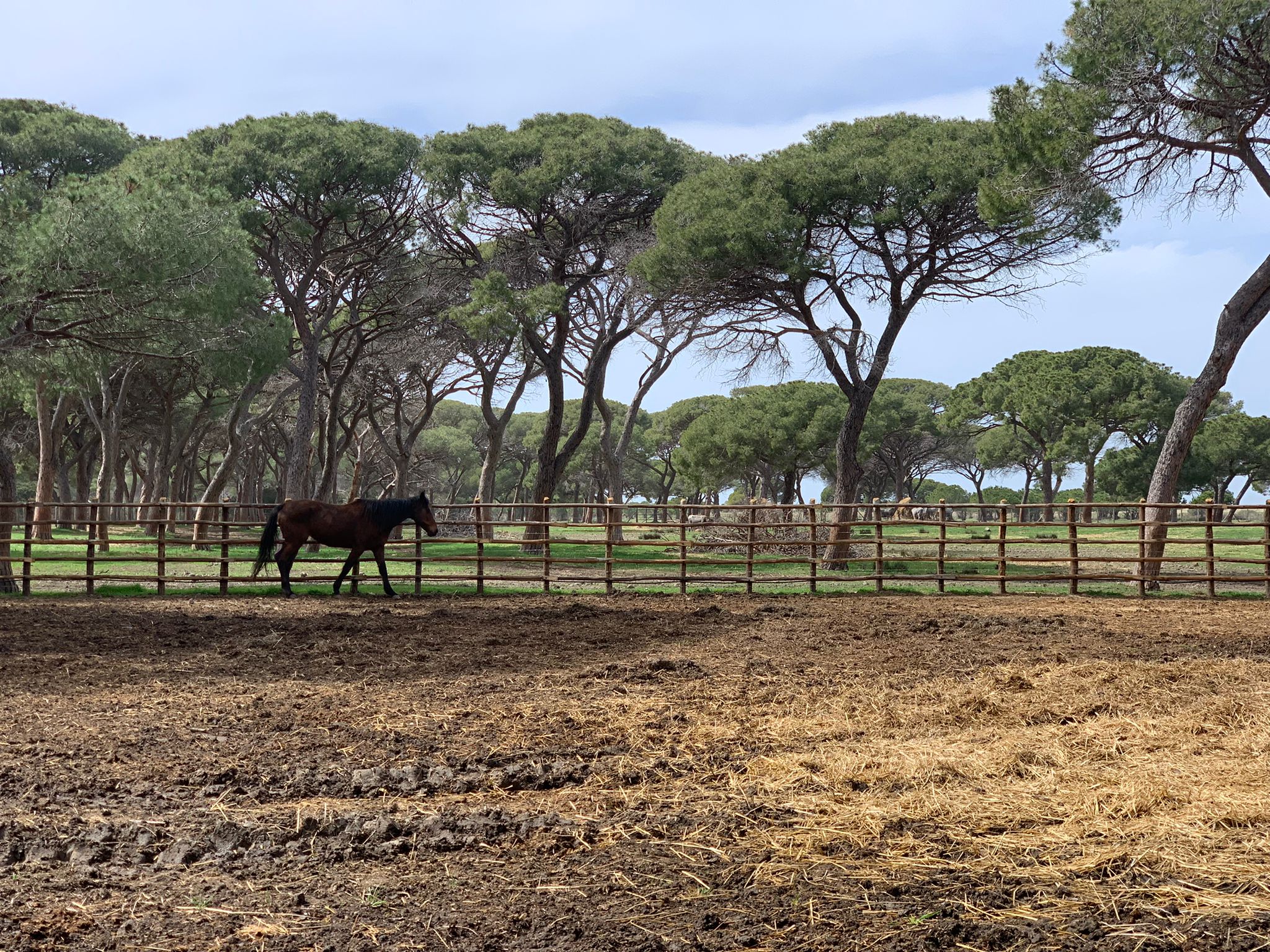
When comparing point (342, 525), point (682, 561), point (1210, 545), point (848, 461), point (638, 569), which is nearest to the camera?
point (342, 525)

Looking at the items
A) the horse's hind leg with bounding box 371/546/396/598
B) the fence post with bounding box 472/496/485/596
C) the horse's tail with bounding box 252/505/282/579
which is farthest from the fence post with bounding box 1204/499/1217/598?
the horse's tail with bounding box 252/505/282/579

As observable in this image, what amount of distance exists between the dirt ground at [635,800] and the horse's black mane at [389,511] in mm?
4819

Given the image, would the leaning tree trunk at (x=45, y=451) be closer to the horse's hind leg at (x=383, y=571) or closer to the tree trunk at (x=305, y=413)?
the tree trunk at (x=305, y=413)

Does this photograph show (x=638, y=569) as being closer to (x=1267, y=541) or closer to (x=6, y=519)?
(x=1267, y=541)

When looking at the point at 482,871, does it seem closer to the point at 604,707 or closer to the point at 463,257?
the point at 604,707

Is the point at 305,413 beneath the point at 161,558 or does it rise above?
above

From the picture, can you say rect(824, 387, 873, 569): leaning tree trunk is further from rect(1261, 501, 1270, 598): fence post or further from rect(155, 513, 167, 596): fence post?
rect(155, 513, 167, 596): fence post

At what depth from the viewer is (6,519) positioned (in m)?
14.7

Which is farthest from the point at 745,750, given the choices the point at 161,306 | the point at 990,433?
the point at 990,433

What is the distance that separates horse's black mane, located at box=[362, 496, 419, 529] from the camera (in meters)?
13.3

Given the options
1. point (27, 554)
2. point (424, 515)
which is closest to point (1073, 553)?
point (424, 515)

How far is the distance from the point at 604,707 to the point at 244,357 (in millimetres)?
18756

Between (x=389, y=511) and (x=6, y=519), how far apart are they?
18.8 ft

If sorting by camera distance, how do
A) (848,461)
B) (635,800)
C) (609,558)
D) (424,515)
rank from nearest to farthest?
(635,800)
(424,515)
(609,558)
(848,461)
